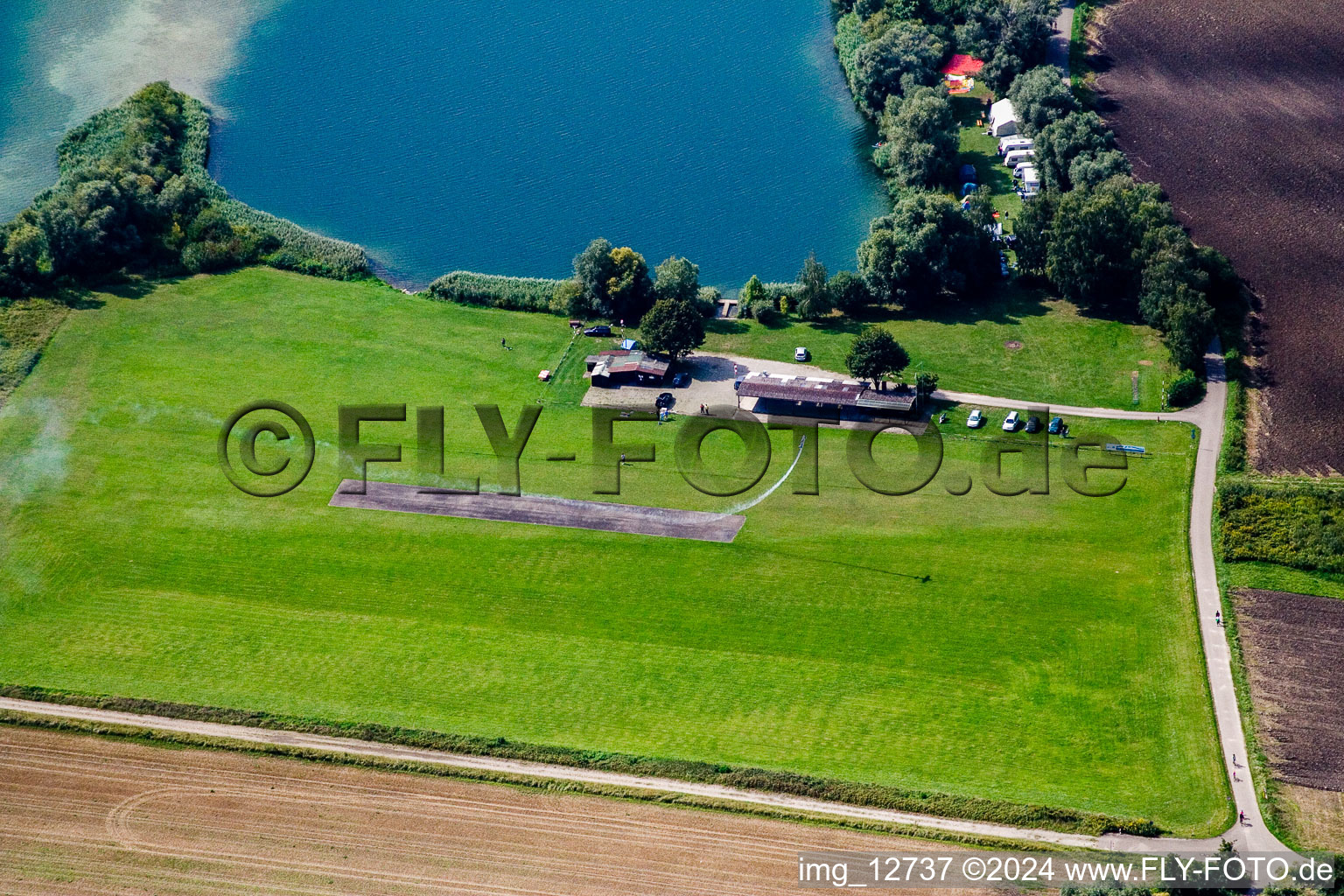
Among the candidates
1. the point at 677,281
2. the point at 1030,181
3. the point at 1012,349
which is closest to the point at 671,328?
the point at 677,281

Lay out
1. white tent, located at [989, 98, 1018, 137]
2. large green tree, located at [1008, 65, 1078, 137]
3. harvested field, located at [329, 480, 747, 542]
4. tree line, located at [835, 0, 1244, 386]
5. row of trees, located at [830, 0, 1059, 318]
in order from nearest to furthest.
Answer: harvested field, located at [329, 480, 747, 542] < tree line, located at [835, 0, 1244, 386] < row of trees, located at [830, 0, 1059, 318] < large green tree, located at [1008, 65, 1078, 137] < white tent, located at [989, 98, 1018, 137]

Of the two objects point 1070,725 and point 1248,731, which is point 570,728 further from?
point 1248,731

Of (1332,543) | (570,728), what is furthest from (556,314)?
(1332,543)

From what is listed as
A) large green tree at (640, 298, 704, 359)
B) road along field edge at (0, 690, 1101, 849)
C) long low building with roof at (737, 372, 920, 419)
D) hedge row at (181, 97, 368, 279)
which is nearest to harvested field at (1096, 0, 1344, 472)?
long low building with roof at (737, 372, 920, 419)

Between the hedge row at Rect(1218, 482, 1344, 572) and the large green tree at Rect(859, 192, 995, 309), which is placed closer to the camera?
the hedge row at Rect(1218, 482, 1344, 572)

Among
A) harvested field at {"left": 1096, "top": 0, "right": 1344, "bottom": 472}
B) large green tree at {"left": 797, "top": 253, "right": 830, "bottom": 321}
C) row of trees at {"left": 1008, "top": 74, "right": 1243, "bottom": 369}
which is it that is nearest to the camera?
harvested field at {"left": 1096, "top": 0, "right": 1344, "bottom": 472}

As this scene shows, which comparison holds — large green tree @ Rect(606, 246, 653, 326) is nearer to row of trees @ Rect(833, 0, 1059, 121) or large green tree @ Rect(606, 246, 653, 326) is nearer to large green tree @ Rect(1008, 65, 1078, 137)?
row of trees @ Rect(833, 0, 1059, 121)

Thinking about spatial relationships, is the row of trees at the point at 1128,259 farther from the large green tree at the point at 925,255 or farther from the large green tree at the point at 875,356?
the large green tree at the point at 875,356
